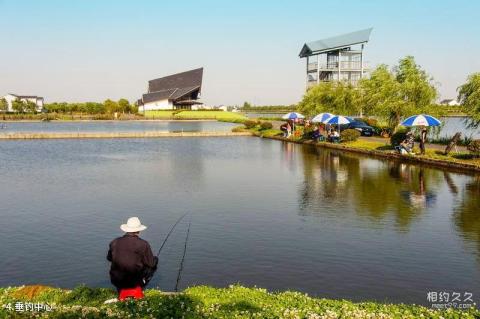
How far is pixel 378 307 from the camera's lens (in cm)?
785

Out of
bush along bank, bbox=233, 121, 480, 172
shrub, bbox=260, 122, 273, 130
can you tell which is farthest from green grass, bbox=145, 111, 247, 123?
bush along bank, bbox=233, 121, 480, 172

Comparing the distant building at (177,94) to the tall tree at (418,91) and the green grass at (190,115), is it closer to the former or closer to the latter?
the green grass at (190,115)

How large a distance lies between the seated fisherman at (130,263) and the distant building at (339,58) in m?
70.0

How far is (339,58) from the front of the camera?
75.9 metres

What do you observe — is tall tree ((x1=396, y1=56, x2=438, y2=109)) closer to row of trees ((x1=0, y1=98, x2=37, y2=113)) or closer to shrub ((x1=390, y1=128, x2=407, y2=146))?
shrub ((x1=390, y1=128, x2=407, y2=146))

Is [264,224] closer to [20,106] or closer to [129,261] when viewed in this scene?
[129,261]

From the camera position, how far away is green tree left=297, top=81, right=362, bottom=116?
5456 centimetres

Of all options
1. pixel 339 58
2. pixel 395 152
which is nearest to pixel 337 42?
pixel 339 58

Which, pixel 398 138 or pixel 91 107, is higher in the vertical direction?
pixel 91 107

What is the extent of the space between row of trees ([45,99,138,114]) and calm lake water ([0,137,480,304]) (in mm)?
109846

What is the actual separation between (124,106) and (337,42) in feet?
269

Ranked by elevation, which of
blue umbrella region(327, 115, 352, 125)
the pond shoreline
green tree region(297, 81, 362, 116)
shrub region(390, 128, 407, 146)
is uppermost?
green tree region(297, 81, 362, 116)

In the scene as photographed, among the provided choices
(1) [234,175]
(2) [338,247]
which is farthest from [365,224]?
(1) [234,175]

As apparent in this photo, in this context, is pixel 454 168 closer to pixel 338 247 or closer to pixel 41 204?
pixel 338 247
